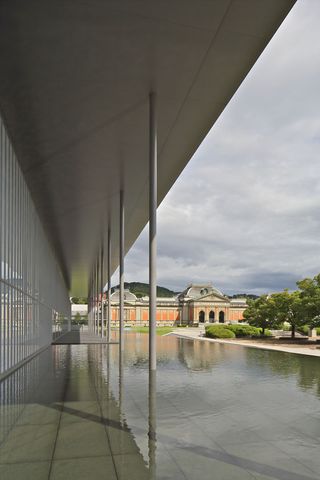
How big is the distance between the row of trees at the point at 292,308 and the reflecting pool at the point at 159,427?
21.4 m

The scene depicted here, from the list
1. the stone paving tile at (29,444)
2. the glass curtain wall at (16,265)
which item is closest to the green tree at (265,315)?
the glass curtain wall at (16,265)

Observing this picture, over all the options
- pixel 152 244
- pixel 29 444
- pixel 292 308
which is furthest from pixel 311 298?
pixel 29 444

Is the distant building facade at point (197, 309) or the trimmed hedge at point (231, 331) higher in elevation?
the trimmed hedge at point (231, 331)

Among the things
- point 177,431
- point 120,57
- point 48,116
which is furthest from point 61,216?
point 177,431

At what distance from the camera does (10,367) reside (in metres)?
14.1

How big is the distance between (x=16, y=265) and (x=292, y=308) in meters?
28.3

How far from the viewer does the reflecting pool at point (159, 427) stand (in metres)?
4.78

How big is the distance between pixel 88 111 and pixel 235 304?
355ft

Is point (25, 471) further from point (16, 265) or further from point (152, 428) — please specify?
point (16, 265)

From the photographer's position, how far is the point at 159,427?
645cm

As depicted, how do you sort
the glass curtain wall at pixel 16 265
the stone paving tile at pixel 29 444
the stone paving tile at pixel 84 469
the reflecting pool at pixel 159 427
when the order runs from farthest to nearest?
the glass curtain wall at pixel 16 265
the stone paving tile at pixel 29 444
the reflecting pool at pixel 159 427
the stone paving tile at pixel 84 469

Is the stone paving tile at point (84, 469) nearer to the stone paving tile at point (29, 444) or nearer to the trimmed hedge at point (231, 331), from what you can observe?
the stone paving tile at point (29, 444)

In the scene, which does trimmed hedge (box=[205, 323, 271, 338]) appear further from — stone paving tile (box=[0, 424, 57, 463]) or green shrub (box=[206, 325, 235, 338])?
stone paving tile (box=[0, 424, 57, 463])

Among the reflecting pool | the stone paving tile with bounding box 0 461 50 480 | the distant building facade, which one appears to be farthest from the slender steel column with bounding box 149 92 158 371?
the distant building facade
